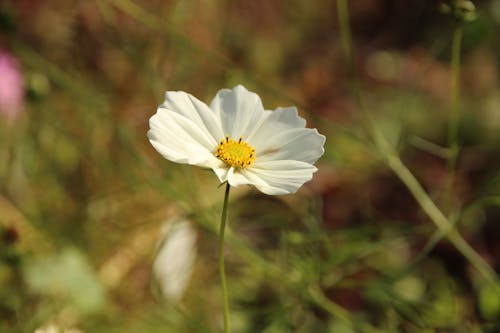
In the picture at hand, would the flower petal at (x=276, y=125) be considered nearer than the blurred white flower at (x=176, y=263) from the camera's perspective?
Yes

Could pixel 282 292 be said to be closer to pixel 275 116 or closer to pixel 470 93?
pixel 275 116

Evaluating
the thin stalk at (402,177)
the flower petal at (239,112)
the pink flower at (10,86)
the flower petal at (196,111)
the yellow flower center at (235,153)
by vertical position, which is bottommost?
the yellow flower center at (235,153)

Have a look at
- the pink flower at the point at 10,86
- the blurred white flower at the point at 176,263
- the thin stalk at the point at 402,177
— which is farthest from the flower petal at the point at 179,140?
the pink flower at the point at 10,86

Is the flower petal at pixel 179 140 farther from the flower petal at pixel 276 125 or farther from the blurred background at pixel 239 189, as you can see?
the blurred background at pixel 239 189

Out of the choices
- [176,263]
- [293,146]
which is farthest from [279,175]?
[176,263]

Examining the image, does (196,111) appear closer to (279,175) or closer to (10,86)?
(279,175)

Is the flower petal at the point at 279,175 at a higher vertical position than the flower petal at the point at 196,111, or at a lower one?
lower
